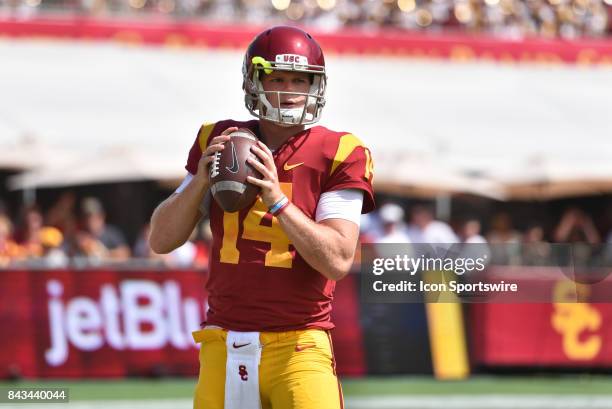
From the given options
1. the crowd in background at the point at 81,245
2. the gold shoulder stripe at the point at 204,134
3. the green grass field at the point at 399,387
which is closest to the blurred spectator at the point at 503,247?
the green grass field at the point at 399,387

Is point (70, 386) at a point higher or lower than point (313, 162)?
lower

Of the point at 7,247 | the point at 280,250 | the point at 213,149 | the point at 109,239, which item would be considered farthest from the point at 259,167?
the point at 109,239

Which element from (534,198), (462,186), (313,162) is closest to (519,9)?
(534,198)

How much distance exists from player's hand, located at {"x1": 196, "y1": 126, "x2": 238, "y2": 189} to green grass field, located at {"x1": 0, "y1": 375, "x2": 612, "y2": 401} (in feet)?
22.0

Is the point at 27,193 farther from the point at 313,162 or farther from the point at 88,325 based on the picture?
the point at 313,162

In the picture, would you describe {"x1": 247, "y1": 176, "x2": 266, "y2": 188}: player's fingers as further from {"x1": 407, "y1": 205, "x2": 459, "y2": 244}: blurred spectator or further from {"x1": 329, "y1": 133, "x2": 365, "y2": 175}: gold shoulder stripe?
{"x1": 407, "y1": 205, "x2": 459, "y2": 244}: blurred spectator

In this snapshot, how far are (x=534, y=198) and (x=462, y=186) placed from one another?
3096 millimetres

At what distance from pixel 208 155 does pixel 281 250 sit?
397 mm

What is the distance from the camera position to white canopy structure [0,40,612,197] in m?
19.5

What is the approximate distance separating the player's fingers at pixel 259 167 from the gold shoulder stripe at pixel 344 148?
28 centimetres

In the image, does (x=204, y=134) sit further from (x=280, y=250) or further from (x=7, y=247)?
(x=7, y=247)

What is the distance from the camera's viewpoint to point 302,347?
4.04 m

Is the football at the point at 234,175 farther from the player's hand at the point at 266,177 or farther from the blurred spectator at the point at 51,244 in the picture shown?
the blurred spectator at the point at 51,244

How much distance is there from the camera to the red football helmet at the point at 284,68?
4094mm
